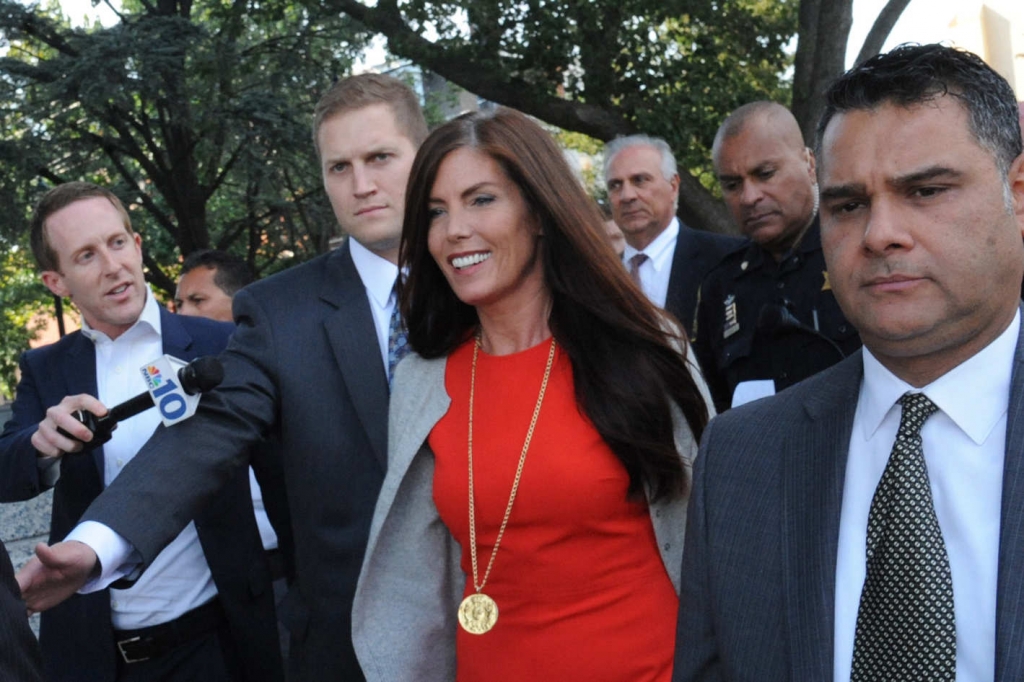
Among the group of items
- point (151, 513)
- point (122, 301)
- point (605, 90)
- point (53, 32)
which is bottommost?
point (151, 513)

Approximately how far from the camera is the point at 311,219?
50.1 feet

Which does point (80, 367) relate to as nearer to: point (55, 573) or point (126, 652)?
point (126, 652)

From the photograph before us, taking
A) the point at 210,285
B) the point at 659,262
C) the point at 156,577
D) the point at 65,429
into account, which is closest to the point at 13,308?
the point at 210,285

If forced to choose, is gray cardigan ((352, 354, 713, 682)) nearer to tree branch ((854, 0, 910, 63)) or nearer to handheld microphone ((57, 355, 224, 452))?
handheld microphone ((57, 355, 224, 452))

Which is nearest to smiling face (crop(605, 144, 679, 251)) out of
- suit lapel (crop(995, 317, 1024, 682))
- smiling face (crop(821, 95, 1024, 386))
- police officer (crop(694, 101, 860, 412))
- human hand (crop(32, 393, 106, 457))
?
police officer (crop(694, 101, 860, 412))

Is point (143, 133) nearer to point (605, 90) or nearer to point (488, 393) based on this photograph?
point (605, 90)

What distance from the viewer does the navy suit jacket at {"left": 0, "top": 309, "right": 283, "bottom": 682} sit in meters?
3.56

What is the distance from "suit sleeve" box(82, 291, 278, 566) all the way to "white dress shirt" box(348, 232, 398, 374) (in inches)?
12.3

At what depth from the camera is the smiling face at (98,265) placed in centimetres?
389

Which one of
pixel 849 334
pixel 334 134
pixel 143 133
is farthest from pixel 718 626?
pixel 143 133

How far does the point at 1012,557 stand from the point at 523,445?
50.2 inches

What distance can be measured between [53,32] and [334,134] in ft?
32.8

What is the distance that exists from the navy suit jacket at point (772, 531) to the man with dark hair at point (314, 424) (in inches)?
47.7

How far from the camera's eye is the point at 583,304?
9.23 ft
